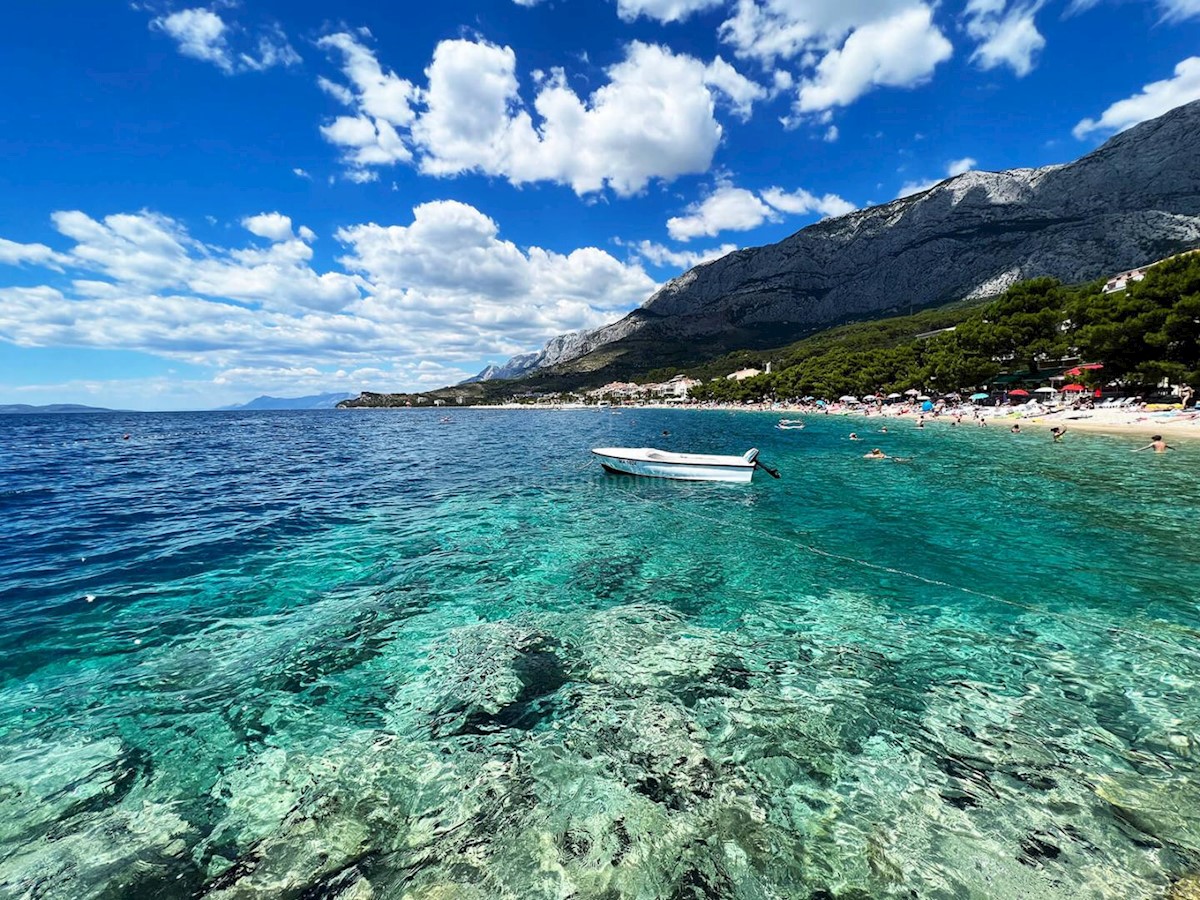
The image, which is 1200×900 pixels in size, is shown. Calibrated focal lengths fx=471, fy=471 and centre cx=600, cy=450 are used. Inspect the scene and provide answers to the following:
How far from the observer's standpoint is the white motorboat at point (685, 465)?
27.9 meters

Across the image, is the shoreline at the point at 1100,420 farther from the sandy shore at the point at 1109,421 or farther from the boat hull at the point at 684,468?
the boat hull at the point at 684,468

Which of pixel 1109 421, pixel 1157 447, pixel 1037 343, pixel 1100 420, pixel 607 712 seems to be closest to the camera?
pixel 607 712

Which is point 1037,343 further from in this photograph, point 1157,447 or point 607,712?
point 607,712

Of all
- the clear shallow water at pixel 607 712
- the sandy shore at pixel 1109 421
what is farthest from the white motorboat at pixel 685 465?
the sandy shore at pixel 1109 421

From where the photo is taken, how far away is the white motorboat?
91.6ft

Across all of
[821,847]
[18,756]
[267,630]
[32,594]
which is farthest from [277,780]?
[32,594]

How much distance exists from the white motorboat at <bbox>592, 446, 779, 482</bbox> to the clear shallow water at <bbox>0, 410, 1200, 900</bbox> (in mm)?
9670

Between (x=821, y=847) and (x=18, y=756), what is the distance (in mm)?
11247

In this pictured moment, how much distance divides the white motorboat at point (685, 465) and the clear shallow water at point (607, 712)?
31.7 ft

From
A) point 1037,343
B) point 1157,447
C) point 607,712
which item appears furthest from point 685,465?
point 1037,343

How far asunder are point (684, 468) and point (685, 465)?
7.7 inches

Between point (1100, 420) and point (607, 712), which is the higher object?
point (607, 712)

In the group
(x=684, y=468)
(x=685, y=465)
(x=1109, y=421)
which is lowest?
(x=1109, y=421)

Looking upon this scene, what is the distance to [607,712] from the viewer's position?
25.4 feet
